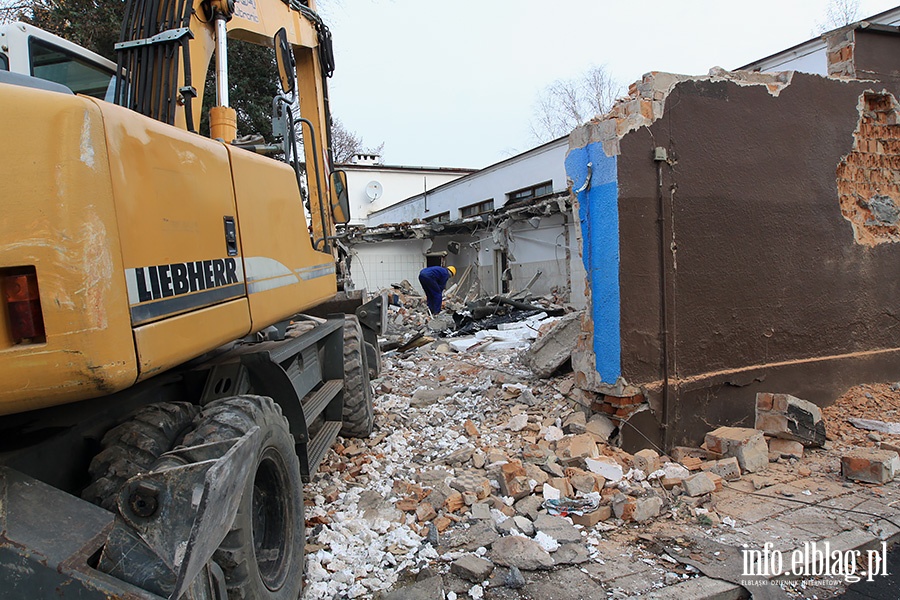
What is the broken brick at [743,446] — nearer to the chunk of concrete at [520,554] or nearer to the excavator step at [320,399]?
the chunk of concrete at [520,554]

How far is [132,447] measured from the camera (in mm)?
2275

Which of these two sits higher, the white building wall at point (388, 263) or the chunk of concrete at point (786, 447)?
the white building wall at point (388, 263)

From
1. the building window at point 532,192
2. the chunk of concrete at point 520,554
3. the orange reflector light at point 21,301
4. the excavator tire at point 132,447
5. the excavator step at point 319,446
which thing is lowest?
the chunk of concrete at point 520,554

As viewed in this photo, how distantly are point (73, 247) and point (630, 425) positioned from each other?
4.81 m

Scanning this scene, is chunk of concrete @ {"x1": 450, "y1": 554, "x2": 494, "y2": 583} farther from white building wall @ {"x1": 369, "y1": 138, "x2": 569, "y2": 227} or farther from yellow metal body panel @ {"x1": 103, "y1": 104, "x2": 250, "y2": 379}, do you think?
white building wall @ {"x1": 369, "y1": 138, "x2": 569, "y2": 227}

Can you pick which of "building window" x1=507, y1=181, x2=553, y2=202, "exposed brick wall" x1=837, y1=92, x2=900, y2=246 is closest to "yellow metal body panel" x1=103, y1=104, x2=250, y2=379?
"exposed brick wall" x1=837, y1=92, x2=900, y2=246

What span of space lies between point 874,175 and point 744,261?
2.63 m

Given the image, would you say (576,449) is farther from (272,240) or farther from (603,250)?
(272,240)

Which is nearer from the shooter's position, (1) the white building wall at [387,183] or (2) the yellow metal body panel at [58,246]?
(2) the yellow metal body panel at [58,246]

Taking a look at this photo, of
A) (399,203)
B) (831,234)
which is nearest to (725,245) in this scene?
(831,234)

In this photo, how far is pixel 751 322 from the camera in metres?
5.98

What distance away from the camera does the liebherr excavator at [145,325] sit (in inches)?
66.1

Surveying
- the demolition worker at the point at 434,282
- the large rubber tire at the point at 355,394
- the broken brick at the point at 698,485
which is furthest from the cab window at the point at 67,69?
the demolition worker at the point at 434,282

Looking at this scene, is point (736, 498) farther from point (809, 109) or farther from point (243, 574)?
point (809, 109)
